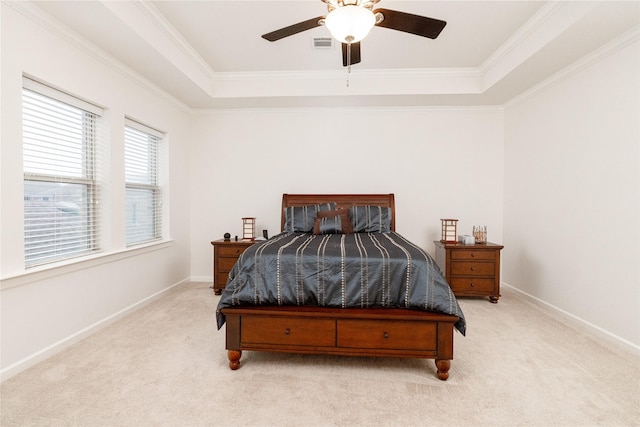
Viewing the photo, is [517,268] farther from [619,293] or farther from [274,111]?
[274,111]

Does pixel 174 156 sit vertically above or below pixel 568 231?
above

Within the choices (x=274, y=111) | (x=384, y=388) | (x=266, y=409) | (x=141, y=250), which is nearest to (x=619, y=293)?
(x=384, y=388)

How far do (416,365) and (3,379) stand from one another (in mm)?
2776

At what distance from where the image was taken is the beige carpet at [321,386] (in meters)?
1.58

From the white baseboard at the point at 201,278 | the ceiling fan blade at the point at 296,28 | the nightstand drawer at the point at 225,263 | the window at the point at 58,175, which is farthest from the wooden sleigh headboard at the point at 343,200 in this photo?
the ceiling fan blade at the point at 296,28

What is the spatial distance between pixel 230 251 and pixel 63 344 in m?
1.75

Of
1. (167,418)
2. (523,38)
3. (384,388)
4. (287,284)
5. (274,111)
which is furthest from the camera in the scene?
(274,111)

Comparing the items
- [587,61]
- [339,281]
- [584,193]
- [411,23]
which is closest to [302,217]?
[339,281]

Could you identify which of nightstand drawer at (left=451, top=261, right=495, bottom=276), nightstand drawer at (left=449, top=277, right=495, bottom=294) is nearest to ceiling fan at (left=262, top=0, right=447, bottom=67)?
nightstand drawer at (left=451, top=261, right=495, bottom=276)

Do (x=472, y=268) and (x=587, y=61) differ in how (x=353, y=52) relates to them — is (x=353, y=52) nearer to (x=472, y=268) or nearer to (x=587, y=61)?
(x=587, y=61)

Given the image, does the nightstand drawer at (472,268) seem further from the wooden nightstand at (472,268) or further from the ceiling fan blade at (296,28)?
the ceiling fan blade at (296,28)

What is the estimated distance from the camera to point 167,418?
1565mm

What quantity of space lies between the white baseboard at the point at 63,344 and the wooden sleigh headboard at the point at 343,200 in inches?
77.2

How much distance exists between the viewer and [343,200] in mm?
4059
